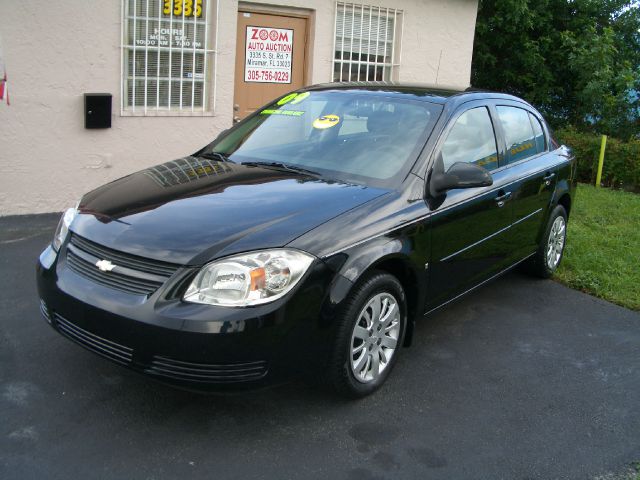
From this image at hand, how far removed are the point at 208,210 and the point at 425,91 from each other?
2.00 m

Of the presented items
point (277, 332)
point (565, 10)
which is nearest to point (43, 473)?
point (277, 332)

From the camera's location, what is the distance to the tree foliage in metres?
14.0

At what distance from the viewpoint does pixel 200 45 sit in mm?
8008

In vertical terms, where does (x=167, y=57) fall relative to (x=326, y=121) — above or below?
above

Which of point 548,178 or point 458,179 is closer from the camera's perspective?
point 458,179

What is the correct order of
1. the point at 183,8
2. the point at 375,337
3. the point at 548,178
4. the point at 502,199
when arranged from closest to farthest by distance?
the point at 375,337
the point at 502,199
the point at 548,178
the point at 183,8

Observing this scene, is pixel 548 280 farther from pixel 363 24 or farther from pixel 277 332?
pixel 363 24

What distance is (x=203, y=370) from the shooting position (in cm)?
315

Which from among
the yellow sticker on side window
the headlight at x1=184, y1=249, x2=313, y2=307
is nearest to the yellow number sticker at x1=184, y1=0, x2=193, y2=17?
the yellow sticker on side window

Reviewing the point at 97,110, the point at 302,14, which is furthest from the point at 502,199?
the point at 302,14

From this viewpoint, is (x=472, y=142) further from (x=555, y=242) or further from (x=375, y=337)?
(x=555, y=242)

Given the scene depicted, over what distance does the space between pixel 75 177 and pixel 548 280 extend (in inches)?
194

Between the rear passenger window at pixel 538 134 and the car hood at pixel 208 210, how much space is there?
230cm

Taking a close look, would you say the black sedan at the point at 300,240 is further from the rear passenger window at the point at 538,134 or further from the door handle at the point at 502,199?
the rear passenger window at the point at 538,134
